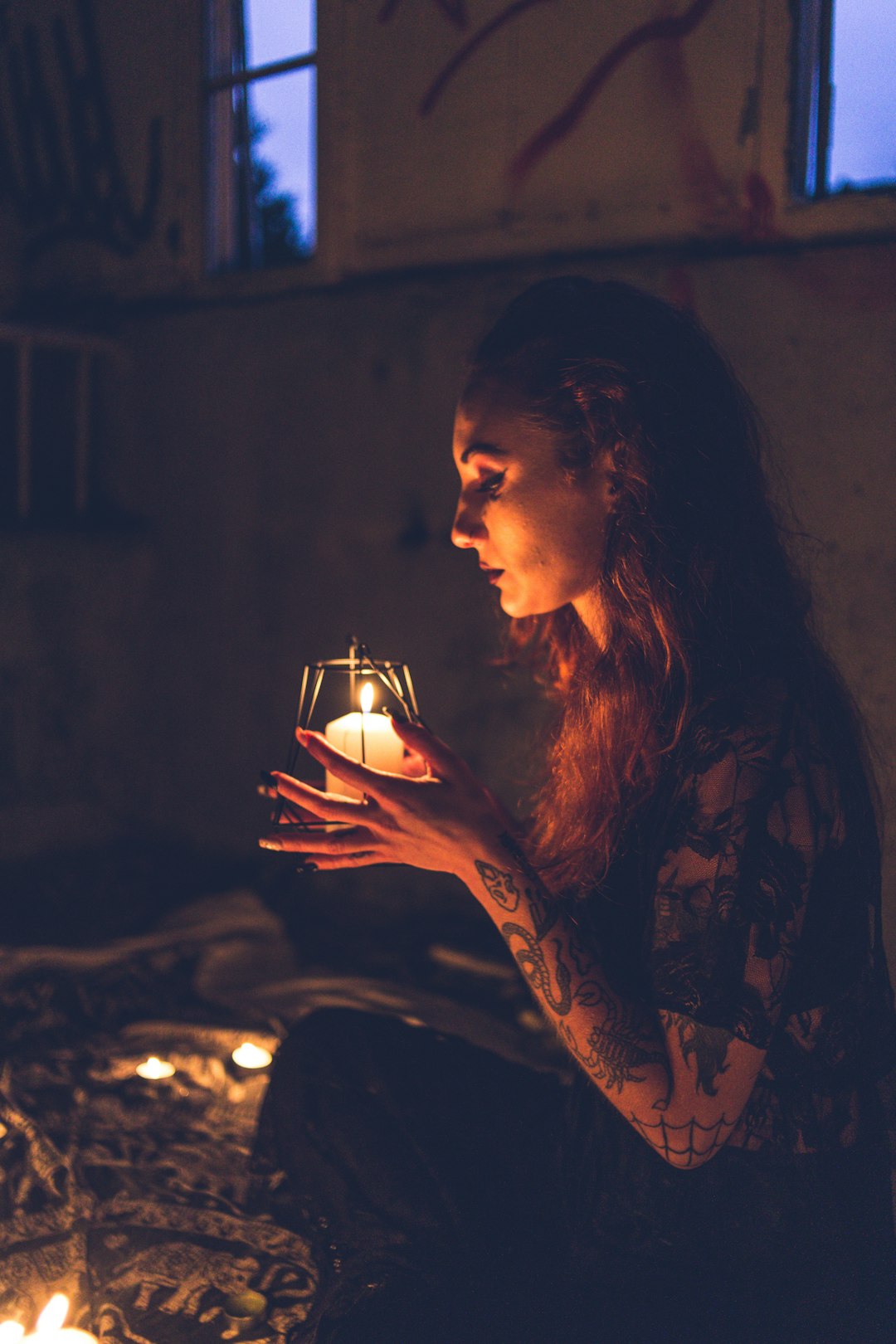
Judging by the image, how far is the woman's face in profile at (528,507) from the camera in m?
1.71

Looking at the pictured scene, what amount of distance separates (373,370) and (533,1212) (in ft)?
11.0

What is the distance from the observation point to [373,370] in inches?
171

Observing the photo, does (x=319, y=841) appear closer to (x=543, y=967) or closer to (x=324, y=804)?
(x=324, y=804)

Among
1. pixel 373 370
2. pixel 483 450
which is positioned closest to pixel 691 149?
pixel 373 370

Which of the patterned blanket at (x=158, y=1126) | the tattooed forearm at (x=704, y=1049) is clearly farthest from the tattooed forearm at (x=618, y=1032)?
the patterned blanket at (x=158, y=1126)

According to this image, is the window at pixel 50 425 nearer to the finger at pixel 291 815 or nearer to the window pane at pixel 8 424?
the window pane at pixel 8 424

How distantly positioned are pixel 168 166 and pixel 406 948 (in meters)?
3.60

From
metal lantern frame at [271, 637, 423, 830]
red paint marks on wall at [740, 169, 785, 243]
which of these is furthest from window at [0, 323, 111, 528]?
metal lantern frame at [271, 637, 423, 830]

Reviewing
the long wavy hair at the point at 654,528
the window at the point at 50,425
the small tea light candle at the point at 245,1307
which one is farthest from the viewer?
the window at the point at 50,425

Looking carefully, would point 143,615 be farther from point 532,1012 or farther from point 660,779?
point 660,779

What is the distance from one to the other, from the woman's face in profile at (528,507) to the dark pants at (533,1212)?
83 centimetres

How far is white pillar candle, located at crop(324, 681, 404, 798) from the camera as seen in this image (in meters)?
1.74

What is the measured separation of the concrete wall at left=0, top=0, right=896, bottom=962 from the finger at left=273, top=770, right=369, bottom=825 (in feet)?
3.98

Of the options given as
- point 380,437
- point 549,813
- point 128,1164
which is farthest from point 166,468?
point 549,813
